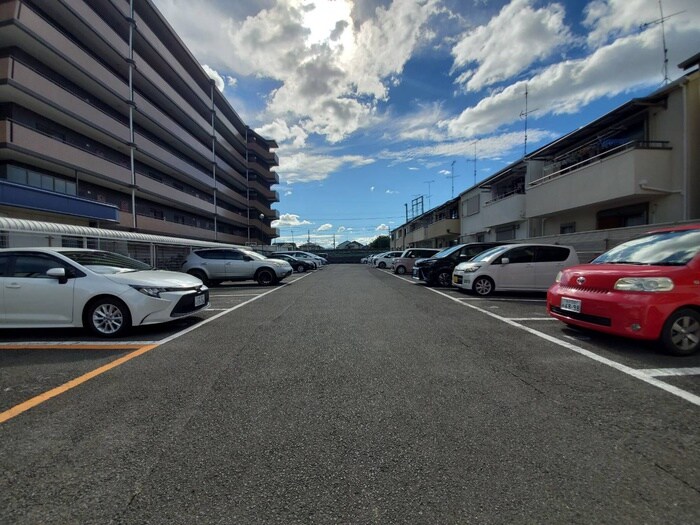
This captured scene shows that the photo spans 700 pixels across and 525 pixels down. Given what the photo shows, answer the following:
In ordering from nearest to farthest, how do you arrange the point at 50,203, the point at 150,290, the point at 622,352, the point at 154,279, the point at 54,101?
the point at 622,352
the point at 150,290
the point at 154,279
the point at 50,203
the point at 54,101

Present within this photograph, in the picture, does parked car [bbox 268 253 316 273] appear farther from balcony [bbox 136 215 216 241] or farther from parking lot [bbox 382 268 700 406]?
parking lot [bbox 382 268 700 406]

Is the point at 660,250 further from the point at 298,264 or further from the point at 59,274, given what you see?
the point at 298,264

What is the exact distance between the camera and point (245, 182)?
1980 inches

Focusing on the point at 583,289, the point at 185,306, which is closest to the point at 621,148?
the point at 583,289

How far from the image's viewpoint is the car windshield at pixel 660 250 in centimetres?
452

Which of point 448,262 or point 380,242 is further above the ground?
point 380,242

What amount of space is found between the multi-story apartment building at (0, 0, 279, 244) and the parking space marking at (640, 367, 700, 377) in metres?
19.2

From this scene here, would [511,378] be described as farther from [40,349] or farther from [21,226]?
[21,226]

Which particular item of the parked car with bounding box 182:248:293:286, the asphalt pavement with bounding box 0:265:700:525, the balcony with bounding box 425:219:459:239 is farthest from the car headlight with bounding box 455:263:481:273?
the balcony with bounding box 425:219:459:239

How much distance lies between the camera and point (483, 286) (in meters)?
10.1

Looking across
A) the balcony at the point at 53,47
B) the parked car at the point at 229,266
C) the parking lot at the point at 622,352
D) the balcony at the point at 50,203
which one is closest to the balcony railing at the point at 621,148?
the parking lot at the point at 622,352

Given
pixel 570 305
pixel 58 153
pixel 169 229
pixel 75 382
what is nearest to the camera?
pixel 75 382

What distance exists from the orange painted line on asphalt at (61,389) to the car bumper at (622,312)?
596cm

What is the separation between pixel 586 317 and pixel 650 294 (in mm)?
799
